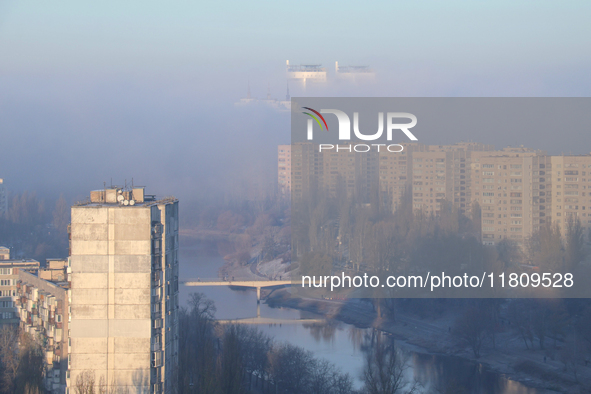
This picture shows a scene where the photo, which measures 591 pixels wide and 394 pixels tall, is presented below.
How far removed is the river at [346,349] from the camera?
7.11 meters

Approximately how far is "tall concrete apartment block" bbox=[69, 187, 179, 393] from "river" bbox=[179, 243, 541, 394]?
9.68ft

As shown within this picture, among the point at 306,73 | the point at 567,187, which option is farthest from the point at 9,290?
the point at 306,73

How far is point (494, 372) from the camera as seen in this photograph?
24.9 feet

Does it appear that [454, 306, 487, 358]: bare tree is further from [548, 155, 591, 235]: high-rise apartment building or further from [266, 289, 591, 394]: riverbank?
[548, 155, 591, 235]: high-rise apartment building

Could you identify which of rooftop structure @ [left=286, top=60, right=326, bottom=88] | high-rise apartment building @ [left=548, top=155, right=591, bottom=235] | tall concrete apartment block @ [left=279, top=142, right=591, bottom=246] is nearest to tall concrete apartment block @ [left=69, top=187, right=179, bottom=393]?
tall concrete apartment block @ [left=279, top=142, right=591, bottom=246]

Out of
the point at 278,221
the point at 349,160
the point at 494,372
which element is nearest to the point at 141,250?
the point at 494,372

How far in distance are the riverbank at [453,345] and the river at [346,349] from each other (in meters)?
0.18

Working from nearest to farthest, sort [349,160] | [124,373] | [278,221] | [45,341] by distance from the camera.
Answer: [124,373], [45,341], [349,160], [278,221]

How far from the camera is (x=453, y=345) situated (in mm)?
8555

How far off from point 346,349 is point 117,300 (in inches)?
175

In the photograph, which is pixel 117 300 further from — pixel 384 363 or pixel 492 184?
pixel 492 184

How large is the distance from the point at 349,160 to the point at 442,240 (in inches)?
104

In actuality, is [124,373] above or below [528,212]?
below

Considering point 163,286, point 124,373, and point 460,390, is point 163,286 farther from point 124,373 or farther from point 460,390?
point 460,390
